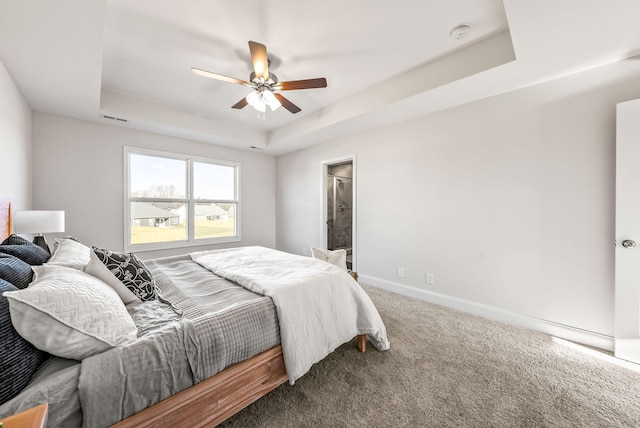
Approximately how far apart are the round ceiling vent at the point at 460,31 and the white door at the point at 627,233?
51.1 inches

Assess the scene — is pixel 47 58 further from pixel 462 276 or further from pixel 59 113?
pixel 462 276

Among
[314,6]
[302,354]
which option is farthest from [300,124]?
[302,354]

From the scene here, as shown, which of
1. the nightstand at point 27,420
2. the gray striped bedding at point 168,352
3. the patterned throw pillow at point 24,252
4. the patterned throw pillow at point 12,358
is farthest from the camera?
the patterned throw pillow at point 24,252

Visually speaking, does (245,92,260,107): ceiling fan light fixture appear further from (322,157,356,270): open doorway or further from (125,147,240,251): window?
(125,147,240,251): window

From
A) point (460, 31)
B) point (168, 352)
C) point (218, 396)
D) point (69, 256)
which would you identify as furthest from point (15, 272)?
point (460, 31)

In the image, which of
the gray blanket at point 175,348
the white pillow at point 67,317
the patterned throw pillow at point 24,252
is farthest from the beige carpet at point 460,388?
the patterned throw pillow at point 24,252

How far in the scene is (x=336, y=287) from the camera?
181cm

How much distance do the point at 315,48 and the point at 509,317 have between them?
3.19 meters

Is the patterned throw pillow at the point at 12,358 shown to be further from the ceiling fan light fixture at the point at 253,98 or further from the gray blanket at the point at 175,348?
the ceiling fan light fixture at the point at 253,98

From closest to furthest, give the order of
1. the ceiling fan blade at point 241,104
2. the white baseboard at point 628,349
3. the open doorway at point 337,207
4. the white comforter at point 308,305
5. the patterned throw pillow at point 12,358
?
the patterned throw pillow at point 12,358 < the white comforter at point 308,305 < the white baseboard at point 628,349 < the ceiling fan blade at point 241,104 < the open doorway at point 337,207

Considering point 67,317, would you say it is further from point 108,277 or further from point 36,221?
point 36,221

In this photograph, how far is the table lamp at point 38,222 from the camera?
2.04 metres

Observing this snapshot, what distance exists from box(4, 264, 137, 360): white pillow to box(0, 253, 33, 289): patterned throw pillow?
4cm

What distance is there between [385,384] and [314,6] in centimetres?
264
